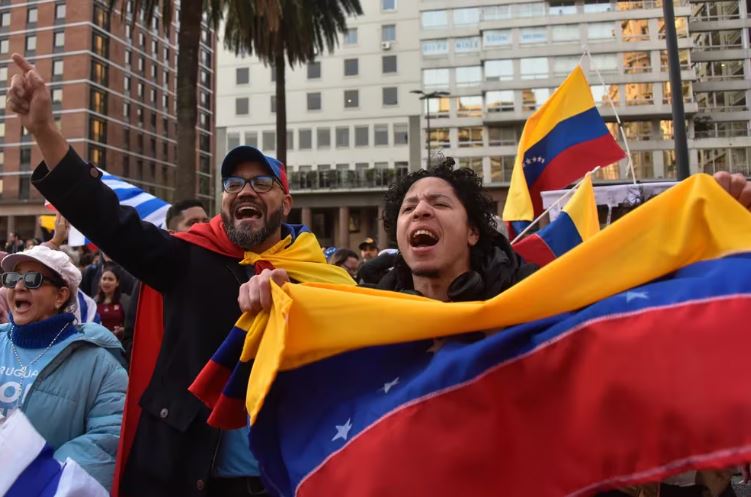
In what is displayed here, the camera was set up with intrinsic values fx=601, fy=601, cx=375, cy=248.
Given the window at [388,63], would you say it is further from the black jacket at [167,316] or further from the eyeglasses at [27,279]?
the black jacket at [167,316]

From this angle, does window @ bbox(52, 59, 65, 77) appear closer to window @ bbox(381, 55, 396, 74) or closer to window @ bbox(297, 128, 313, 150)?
window @ bbox(297, 128, 313, 150)

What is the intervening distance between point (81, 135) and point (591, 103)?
194 feet

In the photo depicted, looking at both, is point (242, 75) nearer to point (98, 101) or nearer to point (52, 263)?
point (98, 101)

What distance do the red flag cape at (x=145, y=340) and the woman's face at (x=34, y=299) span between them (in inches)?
21.8

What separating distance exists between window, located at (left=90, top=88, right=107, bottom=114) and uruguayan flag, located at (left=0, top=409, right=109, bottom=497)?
63329mm

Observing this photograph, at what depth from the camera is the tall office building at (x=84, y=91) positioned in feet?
187

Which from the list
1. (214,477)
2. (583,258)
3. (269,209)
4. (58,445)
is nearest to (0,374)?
(58,445)

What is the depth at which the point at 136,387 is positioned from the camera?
2.45 metres

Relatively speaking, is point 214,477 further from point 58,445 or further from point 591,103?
point 591,103

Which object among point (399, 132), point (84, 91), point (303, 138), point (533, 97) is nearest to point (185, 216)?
point (399, 132)

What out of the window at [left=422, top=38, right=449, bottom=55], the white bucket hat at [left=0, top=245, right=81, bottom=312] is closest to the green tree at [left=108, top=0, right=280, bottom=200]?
the white bucket hat at [left=0, top=245, right=81, bottom=312]

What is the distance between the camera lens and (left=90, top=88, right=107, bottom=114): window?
58.2 m

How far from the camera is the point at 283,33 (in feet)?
56.9

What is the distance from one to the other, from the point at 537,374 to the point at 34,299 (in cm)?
230
